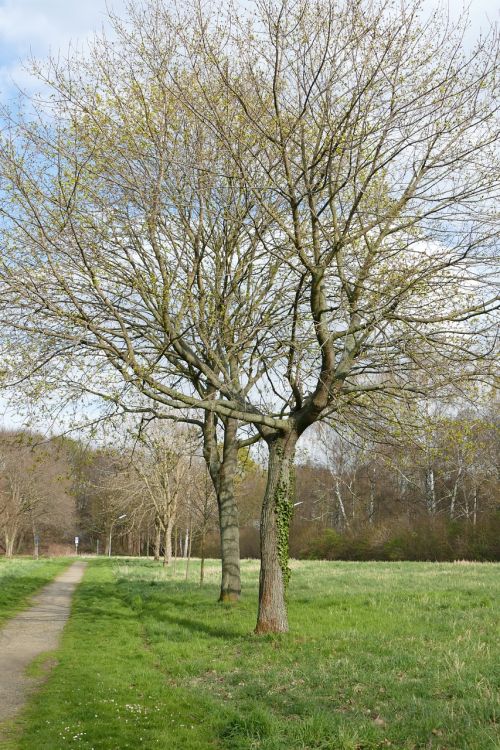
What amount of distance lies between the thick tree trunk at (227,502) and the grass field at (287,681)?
5.47 ft

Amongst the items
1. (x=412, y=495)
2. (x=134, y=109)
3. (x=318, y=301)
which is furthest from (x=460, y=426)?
(x=412, y=495)

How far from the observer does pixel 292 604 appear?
44.0ft

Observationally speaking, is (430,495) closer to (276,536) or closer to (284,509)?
(284,509)

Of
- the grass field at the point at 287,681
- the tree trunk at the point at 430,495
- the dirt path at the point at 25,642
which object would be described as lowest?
the dirt path at the point at 25,642

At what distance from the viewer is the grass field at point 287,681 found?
5.44 meters

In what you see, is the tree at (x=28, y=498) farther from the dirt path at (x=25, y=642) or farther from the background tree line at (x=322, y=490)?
the dirt path at (x=25, y=642)

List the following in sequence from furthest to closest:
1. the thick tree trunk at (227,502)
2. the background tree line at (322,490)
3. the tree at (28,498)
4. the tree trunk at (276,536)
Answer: the tree at (28,498), the thick tree trunk at (227,502), the background tree line at (322,490), the tree trunk at (276,536)

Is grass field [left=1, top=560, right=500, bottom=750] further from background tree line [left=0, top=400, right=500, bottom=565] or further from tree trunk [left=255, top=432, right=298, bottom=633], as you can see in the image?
background tree line [left=0, top=400, right=500, bottom=565]

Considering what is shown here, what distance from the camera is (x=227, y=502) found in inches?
599

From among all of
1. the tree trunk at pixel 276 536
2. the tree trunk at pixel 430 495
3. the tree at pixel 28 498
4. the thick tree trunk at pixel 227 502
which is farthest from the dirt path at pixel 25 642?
the tree trunk at pixel 430 495

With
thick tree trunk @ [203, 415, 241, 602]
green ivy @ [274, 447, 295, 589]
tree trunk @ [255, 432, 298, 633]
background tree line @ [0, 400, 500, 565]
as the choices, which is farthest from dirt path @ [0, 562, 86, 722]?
green ivy @ [274, 447, 295, 589]

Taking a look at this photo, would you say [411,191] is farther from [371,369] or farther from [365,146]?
[371,369]

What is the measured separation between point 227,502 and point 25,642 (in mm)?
5648

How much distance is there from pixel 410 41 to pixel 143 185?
191 inches
